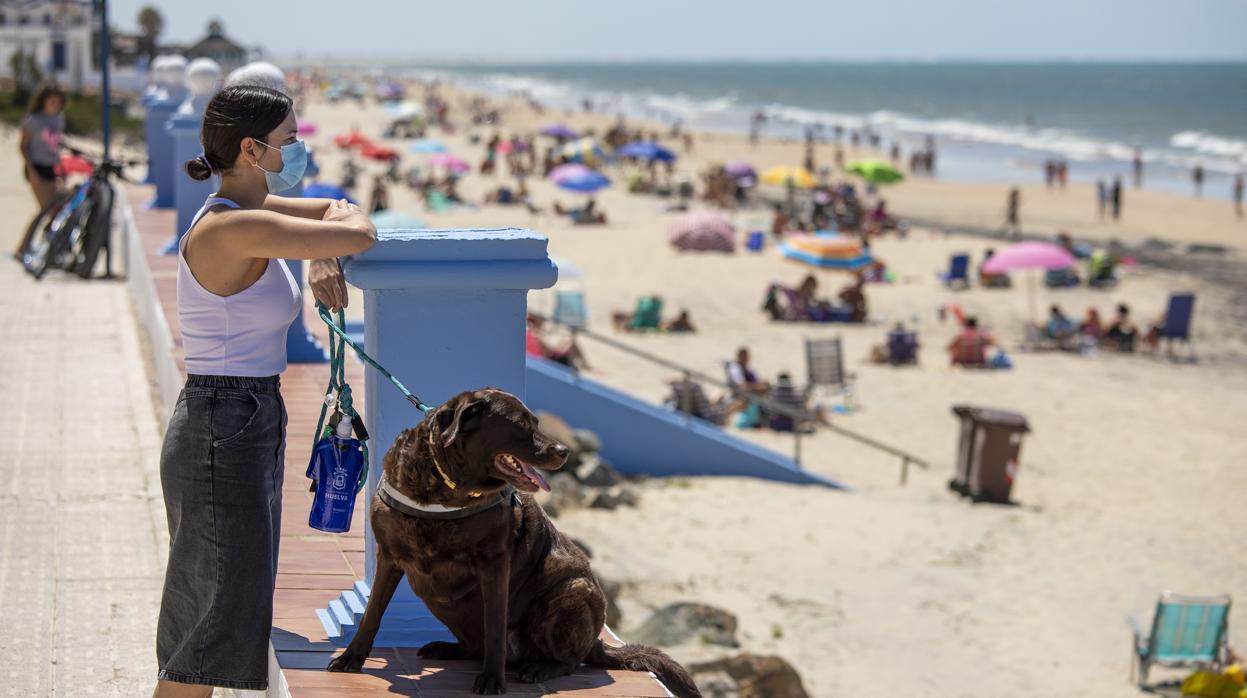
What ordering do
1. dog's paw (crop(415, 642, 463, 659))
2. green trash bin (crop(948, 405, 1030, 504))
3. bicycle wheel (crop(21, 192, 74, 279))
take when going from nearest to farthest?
dog's paw (crop(415, 642, 463, 659))
bicycle wheel (crop(21, 192, 74, 279))
green trash bin (crop(948, 405, 1030, 504))

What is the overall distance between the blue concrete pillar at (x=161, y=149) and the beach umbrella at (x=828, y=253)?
366 inches

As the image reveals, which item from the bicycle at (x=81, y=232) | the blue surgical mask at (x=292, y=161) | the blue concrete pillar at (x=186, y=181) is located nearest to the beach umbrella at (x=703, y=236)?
the bicycle at (x=81, y=232)

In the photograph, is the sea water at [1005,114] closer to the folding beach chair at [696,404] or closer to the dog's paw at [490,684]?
the folding beach chair at [696,404]

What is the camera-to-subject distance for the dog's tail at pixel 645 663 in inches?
133

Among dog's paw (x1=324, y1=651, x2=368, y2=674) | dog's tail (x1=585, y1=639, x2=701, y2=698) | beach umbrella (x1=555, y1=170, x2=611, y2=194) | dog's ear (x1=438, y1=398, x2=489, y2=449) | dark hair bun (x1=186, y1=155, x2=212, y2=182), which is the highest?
dark hair bun (x1=186, y1=155, x2=212, y2=182)

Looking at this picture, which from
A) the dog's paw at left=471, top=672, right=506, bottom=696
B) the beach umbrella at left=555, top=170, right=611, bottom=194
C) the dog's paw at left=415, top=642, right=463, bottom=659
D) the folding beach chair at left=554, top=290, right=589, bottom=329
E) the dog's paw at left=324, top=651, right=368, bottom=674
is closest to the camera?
the dog's paw at left=471, top=672, right=506, bottom=696

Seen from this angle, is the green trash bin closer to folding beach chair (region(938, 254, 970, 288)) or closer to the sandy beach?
the sandy beach

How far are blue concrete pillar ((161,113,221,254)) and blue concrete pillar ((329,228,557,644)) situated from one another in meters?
5.12

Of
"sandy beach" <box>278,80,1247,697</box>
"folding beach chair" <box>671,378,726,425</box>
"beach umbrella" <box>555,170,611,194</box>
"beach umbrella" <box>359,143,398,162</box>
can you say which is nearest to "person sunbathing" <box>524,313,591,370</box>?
"folding beach chair" <box>671,378,726,425</box>

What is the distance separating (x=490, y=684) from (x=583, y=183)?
26.1m

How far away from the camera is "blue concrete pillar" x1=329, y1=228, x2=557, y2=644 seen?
3221 millimetres

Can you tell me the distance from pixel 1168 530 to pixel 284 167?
10161 millimetres

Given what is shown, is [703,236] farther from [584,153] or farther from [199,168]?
[199,168]

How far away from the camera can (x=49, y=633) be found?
4070 millimetres
